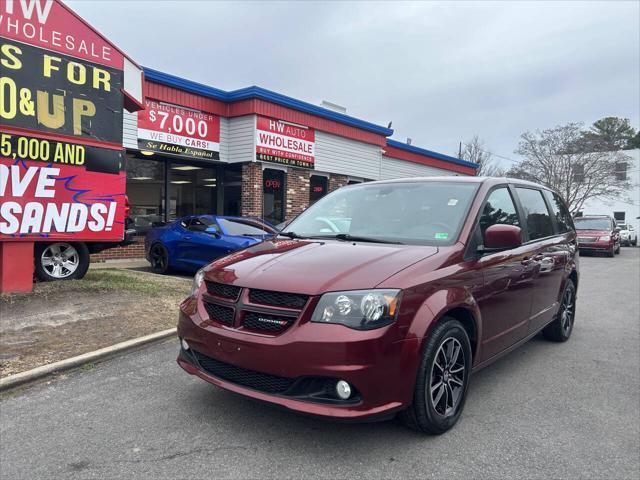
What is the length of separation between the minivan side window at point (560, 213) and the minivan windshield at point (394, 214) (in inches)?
79.5

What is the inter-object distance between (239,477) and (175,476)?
0.35 m

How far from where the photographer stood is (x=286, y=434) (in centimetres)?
298

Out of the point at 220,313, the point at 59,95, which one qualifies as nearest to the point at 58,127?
the point at 59,95

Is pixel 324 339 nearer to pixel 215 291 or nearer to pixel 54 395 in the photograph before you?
pixel 215 291

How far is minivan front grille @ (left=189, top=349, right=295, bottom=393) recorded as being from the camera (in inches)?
107

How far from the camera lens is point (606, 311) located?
286 inches

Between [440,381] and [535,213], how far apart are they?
2447mm

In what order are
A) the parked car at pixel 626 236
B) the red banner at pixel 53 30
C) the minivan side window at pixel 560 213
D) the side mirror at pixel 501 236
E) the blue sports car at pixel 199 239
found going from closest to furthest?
the side mirror at pixel 501 236
the minivan side window at pixel 560 213
the red banner at pixel 53 30
the blue sports car at pixel 199 239
the parked car at pixel 626 236

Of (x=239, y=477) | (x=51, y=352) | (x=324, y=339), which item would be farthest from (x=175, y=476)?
(x=51, y=352)

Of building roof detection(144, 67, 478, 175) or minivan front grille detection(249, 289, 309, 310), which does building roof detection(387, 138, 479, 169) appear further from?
minivan front grille detection(249, 289, 309, 310)

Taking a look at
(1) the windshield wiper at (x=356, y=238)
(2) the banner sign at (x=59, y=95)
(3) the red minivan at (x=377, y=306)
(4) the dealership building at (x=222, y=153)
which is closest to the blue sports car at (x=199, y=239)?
(4) the dealership building at (x=222, y=153)

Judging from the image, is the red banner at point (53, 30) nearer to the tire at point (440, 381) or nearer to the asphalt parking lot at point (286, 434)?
the asphalt parking lot at point (286, 434)

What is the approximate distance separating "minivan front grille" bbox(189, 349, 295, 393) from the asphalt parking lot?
37cm

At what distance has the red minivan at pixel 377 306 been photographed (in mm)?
2584
